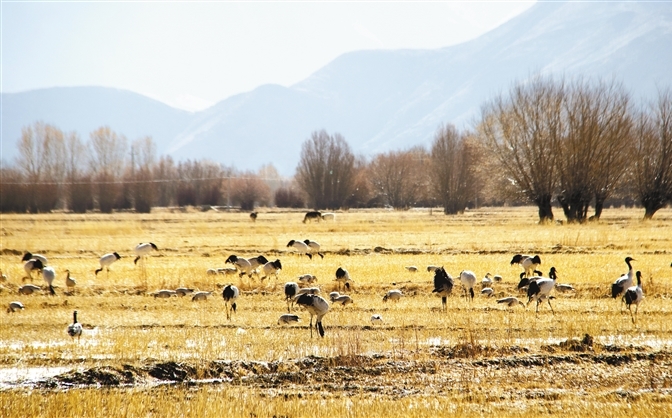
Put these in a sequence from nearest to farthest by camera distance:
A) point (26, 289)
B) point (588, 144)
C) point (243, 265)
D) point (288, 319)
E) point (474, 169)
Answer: point (288, 319) → point (26, 289) → point (243, 265) → point (588, 144) → point (474, 169)

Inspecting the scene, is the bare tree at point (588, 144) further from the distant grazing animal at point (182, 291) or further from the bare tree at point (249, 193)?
the bare tree at point (249, 193)

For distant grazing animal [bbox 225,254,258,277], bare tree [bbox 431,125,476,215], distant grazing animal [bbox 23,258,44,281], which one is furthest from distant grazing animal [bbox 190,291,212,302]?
bare tree [bbox 431,125,476,215]

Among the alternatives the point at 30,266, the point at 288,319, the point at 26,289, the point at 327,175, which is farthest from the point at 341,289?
the point at 327,175

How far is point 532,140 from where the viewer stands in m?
51.0

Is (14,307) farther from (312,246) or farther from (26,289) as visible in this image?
(312,246)

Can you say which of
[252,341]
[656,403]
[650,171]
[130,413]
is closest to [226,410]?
[130,413]

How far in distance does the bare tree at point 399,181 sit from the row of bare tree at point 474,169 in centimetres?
21

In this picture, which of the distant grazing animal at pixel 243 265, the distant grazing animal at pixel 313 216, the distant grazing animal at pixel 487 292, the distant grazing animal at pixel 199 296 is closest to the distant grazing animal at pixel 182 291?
the distant grazing animal at pixel 199 296

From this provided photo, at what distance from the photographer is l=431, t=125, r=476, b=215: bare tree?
80000mm

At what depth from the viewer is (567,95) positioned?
51531 millimetres

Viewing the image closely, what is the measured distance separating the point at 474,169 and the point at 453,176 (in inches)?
324

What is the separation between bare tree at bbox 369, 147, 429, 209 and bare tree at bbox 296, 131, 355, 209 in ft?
30.7

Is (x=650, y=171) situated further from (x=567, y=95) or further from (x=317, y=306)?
(x=317, y=306)

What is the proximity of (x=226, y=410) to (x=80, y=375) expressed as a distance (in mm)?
2717
